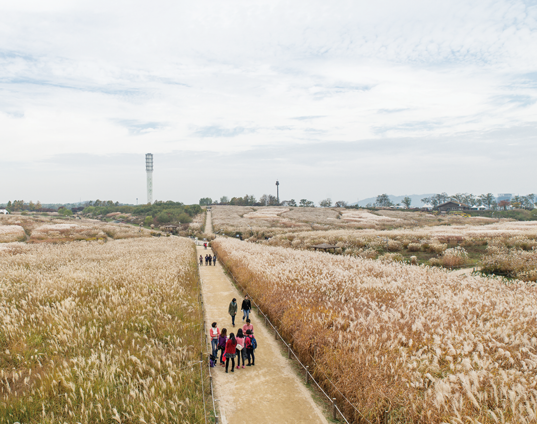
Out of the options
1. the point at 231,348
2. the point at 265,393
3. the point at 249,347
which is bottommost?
the point at 265,393

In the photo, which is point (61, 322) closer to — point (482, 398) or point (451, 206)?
point (482, 398)

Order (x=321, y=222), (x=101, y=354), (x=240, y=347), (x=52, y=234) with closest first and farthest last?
(x=101, y=354) < (x=240, y=347) < (x=52, y=234) < (x=321, y=222)

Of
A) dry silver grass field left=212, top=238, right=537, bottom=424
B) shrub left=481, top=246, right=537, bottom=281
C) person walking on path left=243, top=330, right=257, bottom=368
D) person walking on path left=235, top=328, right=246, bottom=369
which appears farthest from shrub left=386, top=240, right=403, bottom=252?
person walking on path left=235, top=328, right=246, bottom=369

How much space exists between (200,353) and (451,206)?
130032 millimetres

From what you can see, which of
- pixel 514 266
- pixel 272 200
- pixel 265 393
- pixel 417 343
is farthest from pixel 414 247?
pixel 272 200

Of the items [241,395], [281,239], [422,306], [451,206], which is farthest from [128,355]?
[451,206]

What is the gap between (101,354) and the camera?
25.2 ft

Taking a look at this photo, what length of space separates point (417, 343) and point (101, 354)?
815 cm

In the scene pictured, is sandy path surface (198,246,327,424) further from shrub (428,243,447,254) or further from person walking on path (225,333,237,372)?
shrub (428,243,447,254)

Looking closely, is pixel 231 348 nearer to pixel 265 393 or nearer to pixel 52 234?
pixel 265 393

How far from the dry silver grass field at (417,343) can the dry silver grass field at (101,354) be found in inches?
135

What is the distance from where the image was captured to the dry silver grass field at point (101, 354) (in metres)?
6.21

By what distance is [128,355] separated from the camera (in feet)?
26.5

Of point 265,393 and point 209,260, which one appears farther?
point 209,260
